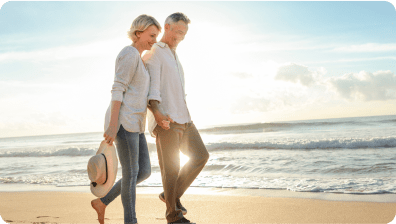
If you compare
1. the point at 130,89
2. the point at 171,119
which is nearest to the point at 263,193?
the point at 171,119

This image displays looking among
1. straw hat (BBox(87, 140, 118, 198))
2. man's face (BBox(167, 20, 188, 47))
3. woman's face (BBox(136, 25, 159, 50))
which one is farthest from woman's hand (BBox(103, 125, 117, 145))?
man's face (BBox(167, 20, 188, 47))

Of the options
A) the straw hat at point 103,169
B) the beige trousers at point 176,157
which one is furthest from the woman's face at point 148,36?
the straw hat at point 103,169

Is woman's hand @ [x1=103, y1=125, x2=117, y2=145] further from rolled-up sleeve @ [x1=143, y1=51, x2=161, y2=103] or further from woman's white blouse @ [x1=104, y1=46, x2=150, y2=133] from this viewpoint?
rolled-up sleeve @ [x1=143, y1=51, x2=161, y2=103]

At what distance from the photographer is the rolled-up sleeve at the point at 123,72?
79.9 inches

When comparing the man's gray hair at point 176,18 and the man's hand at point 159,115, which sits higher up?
the man's gray hair at point 176,18

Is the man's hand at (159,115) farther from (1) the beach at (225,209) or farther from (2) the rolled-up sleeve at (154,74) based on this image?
(1) the beach at (225,209)

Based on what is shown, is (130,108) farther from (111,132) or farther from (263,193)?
(263,193)

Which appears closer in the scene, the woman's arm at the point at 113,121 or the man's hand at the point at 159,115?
the woman's arm at the point at 113,121

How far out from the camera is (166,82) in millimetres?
2293

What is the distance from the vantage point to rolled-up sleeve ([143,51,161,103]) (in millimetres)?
2160

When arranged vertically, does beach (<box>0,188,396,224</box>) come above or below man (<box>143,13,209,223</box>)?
below

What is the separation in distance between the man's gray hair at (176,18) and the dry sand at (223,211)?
186 cm

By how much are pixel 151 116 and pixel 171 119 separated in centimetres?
19

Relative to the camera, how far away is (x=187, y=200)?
3.93 meters
